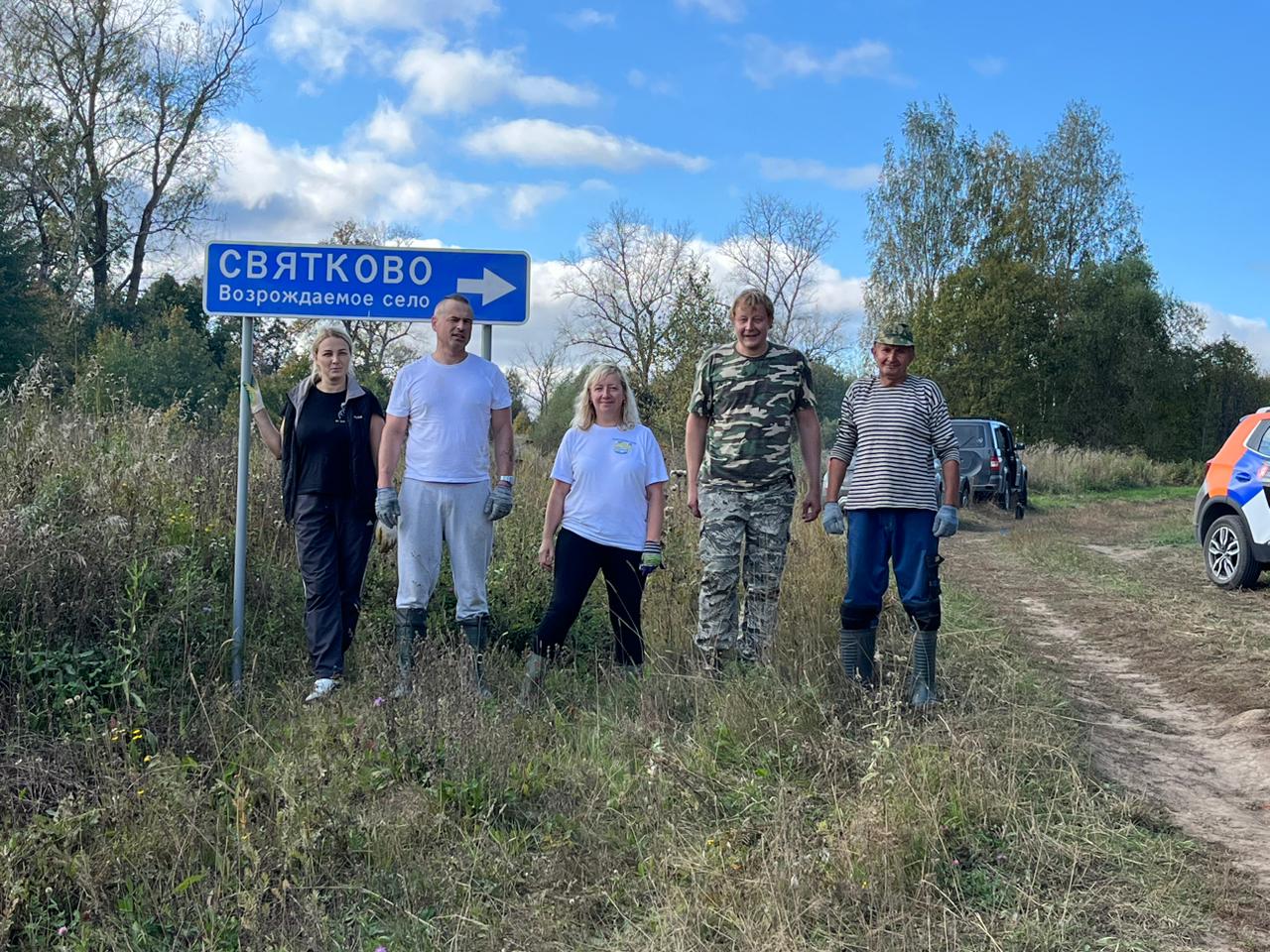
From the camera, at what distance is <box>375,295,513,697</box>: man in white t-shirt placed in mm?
5266

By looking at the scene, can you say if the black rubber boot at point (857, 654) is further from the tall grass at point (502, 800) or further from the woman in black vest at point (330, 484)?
the woman in black vest at point (330, 484)

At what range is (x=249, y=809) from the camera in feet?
12.0

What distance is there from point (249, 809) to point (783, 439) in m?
2.87

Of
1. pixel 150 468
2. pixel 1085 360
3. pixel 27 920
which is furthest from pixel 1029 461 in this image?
pixel 27 920

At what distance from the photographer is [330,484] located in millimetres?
5395

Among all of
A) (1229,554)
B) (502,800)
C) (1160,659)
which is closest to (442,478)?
(502,800)

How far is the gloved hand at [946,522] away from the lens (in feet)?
16.4

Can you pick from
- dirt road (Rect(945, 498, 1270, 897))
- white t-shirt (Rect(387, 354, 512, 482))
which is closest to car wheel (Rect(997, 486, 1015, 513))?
dirt road (Rect(945, 498, 1270, 897))

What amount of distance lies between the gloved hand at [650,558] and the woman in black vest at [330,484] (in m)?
1.41

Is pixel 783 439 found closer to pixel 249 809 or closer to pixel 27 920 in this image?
pixel 249 809

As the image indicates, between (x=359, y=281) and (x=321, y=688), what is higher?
(x=359, y=281)

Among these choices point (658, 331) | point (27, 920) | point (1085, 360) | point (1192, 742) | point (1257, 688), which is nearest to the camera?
point (27, 920)

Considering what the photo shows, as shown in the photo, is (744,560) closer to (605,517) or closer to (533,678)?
(605,517)

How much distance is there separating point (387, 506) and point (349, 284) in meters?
1.50
